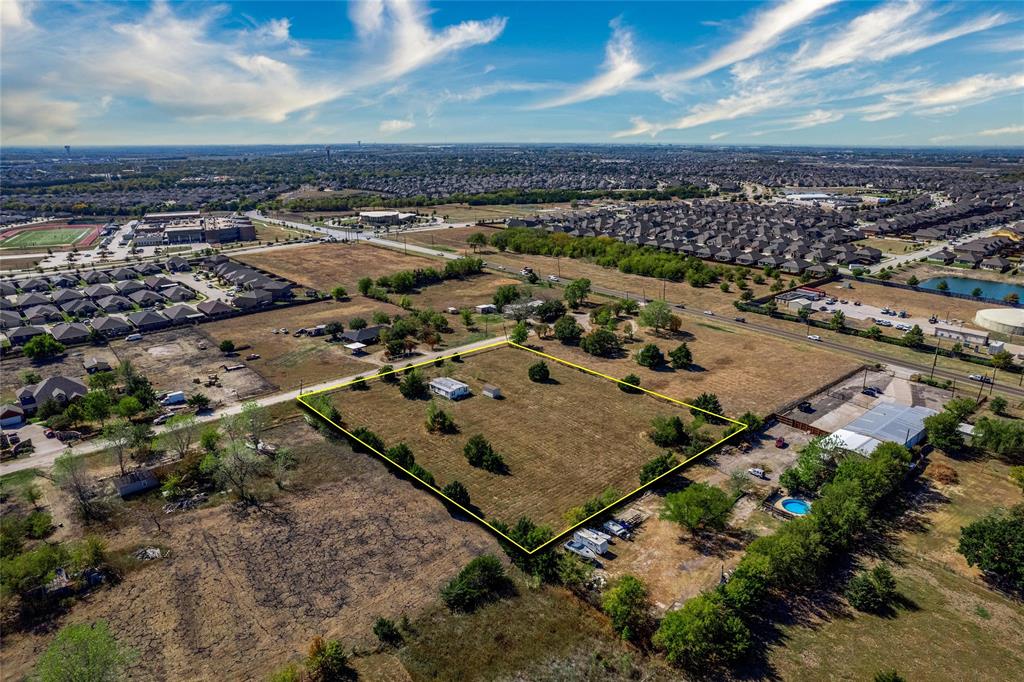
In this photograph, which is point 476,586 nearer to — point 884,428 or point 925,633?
point 925,633

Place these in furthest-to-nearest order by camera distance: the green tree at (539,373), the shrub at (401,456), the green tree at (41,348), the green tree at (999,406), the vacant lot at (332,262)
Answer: the vacant lot at (332,262)
the green tree at (41,348)
the green tree at (539,373)
the green tree at (999,406)
the shrub at (401,456)

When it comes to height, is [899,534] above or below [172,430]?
below

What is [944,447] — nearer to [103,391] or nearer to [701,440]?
[701,440]

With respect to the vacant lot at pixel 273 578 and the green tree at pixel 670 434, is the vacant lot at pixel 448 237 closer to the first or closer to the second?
the green tree at pixel 670 434

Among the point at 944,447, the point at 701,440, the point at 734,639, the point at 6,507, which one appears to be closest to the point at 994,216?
the point at 944,447

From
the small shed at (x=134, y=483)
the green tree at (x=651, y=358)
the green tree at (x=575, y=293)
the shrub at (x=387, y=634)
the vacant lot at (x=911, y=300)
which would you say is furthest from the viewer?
→ the green tree at (x=575, y=293)

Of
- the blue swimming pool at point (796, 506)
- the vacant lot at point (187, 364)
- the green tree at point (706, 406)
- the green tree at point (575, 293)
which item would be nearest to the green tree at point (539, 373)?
the green tree at point (706, 406)
